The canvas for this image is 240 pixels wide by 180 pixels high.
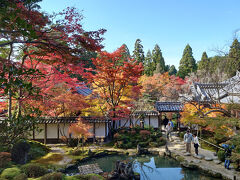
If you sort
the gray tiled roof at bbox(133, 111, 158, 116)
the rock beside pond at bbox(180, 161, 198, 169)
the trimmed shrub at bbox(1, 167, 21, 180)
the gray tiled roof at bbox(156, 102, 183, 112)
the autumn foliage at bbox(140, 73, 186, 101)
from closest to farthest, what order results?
1. the trimmed shrub at bbox(1, 167, 21, 180)
2. the rock beside pond at bbox(180, 161, 198, 169)
3. the gray tiled roof at bbox(156, 102, 183, 112)
4. the gray tiled roof at bbox(133, 111, 158, 116)
5. the autumn foliage at bbox(140, 73, 186, 101)

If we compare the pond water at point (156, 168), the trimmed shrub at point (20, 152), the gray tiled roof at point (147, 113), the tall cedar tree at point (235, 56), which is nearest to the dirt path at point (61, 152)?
the pond water at point (156, 168)

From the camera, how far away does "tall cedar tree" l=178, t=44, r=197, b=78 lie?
38.5 meters

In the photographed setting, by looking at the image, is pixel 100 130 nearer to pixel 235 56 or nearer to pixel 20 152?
pixel 20 152

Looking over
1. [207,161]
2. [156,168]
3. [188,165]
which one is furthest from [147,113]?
[188,165]

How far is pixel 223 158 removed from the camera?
8875 millimetres

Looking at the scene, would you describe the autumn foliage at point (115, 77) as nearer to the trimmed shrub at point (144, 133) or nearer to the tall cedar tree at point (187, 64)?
the trimmed shrub at point (144, 133)

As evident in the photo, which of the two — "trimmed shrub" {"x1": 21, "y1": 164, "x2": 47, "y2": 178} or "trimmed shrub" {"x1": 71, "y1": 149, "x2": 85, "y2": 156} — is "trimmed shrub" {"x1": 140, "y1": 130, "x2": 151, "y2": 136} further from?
"trimmed shrub" {"x1": 21, "y1": 164, "x2": 47, "y2": 178}

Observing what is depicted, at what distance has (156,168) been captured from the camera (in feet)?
30.6

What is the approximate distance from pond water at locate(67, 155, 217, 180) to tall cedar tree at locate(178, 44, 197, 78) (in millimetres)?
31092

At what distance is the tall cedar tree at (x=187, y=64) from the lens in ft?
126

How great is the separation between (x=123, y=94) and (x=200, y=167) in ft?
24.6

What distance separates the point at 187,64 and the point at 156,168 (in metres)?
34.7

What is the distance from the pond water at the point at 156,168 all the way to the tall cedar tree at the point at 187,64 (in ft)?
102

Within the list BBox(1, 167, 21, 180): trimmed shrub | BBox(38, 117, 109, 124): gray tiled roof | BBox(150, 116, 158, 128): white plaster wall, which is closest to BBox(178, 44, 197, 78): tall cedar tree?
BBox(150, 116, 158, 128): white plaster wall
